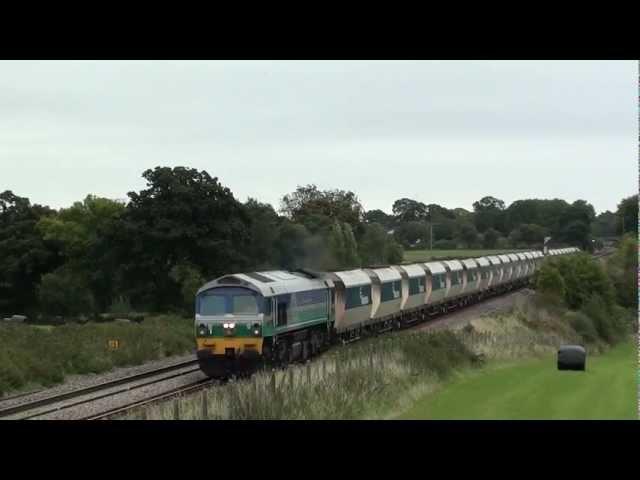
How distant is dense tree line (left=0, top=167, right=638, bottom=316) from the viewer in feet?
159

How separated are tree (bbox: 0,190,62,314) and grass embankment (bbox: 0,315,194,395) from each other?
85.6 ft

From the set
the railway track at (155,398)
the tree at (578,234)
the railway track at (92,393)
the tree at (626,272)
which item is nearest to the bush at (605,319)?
the tree at (626,272)

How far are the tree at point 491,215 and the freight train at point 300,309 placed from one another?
3964 centimetres

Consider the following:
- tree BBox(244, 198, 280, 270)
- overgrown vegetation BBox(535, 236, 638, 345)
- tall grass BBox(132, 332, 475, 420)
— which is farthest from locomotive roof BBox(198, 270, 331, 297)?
tree BBox(244, 198, 280, 270)

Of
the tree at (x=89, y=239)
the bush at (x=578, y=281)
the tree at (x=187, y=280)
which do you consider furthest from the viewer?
the tree at (x=89, y=239)

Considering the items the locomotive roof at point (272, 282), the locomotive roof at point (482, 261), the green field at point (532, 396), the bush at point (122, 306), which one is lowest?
the green field at point (532, 396)

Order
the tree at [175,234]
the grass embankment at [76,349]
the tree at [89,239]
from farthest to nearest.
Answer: the tree at [89,239] → the tree at [175,234] → the grass embankment at [76,349]

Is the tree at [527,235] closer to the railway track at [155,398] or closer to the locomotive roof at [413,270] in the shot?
the locomotive roof at [413,270]

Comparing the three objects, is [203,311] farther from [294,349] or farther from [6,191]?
[6,191]

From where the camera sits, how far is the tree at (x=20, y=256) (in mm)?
58562

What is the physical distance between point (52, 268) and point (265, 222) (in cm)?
1945

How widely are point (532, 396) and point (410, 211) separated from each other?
74886 millimetres

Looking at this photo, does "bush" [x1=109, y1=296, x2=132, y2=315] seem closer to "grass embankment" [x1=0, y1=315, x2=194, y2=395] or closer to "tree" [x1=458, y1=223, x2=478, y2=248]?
"grass embankment" [x1=0, y1=315, x2=194, y2=395]
